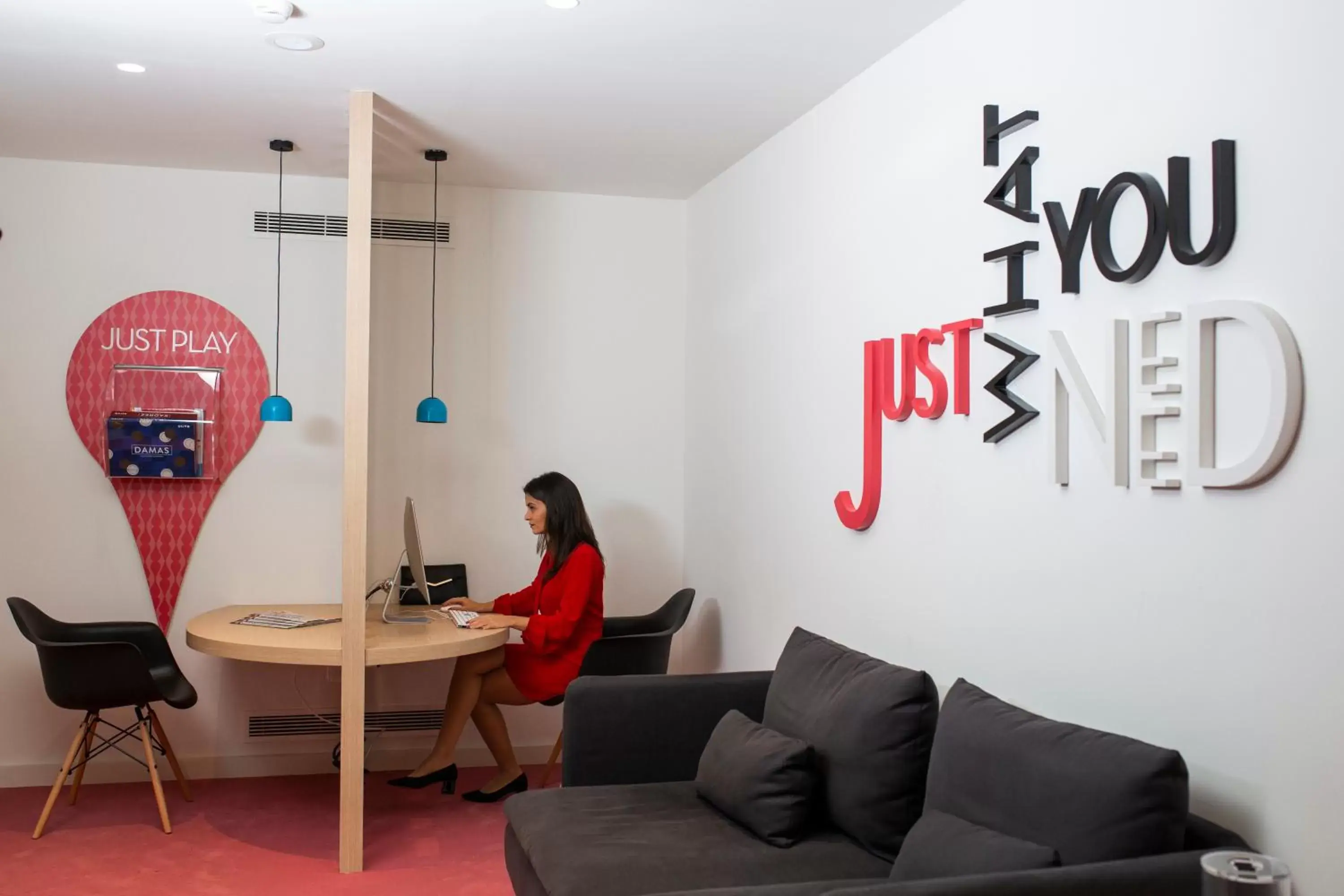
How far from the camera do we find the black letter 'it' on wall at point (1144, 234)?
2.36m

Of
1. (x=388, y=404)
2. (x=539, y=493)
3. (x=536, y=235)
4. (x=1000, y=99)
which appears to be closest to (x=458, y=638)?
(x=539, y=493)

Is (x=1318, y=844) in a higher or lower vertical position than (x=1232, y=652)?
lower

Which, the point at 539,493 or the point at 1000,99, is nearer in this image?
the point at 1000,99

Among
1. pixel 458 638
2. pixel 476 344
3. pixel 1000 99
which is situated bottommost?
pixel 458 638

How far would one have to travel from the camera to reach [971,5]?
124 inches

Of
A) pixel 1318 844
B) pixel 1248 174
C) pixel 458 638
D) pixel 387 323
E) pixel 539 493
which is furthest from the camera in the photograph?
pixel 387 323

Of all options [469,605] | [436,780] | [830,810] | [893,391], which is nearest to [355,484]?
[469,605]

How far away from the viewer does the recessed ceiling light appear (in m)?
3.57

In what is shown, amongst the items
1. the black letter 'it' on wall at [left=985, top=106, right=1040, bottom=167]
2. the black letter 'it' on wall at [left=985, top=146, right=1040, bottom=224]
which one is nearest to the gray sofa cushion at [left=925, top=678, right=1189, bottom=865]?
the black letter 'it' on wall at [left=985, top=146, right=1040, bottom=224]

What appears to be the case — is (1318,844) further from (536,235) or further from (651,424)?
(536,235)

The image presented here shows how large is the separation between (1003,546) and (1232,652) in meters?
0.81

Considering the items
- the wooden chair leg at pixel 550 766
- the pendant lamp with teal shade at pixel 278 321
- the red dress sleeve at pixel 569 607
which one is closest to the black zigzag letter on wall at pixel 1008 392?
the red dress sleeve at pixel 569 607

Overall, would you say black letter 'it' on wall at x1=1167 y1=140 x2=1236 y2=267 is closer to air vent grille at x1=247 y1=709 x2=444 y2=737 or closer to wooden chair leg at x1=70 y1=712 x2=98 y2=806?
air vent grille at x1=247 y1=709 x2=444 y2=737

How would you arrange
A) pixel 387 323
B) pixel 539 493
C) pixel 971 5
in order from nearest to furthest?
pixel 971 5, pixel 539 493, pixel 387 323
